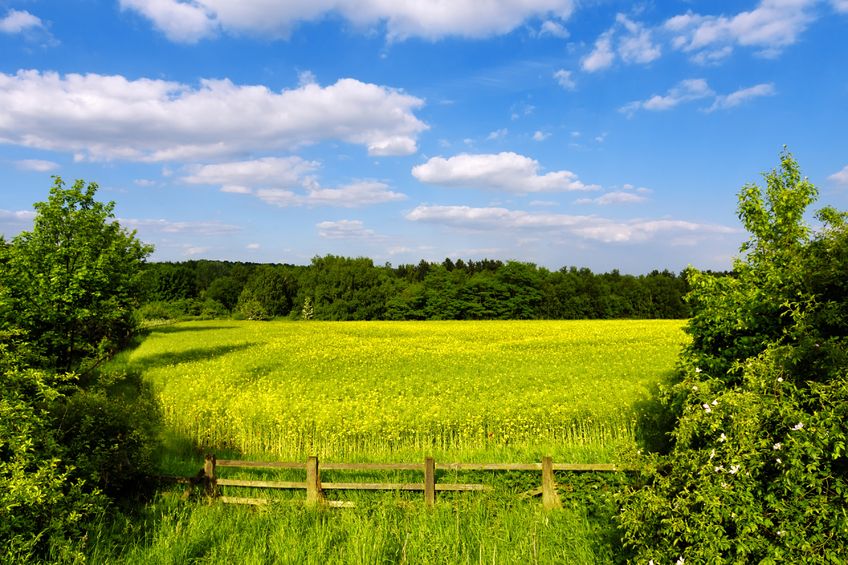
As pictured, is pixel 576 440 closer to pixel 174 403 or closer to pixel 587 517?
pixel 587 517

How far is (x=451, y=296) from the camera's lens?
112688 mm

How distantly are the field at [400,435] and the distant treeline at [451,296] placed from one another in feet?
219

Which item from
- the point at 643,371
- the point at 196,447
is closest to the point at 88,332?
the point at 196,447

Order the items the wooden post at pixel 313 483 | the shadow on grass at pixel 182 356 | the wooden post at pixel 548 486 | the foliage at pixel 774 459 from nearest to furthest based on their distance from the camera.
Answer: the foliage at pixel 774 459
the wooden post at pixel 548 486
the wooden post at pixel 313 483
the shadow on grass at pixel 182 356

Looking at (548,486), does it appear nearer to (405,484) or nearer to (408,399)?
(405,484)

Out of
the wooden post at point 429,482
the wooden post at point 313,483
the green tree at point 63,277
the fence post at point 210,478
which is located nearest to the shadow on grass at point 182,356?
the green tree at point 63,277

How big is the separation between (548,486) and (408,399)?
12441 millimetres

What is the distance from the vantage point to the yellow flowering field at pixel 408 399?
18.0 metres

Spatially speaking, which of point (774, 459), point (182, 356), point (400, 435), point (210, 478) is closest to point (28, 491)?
point (210, 478)

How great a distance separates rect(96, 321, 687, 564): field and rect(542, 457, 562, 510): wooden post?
362 mm

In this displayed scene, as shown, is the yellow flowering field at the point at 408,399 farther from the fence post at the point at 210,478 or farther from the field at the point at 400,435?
the fence post at the point at 210,478

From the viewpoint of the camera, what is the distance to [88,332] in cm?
2838

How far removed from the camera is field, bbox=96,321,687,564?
8.80 meters

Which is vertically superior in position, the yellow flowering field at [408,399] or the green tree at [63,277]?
the green tree at [63,277]
